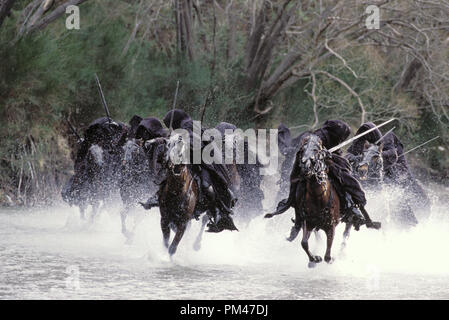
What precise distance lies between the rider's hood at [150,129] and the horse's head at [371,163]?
124 inches

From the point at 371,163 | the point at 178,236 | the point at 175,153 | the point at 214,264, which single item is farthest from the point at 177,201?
the point at 371,163

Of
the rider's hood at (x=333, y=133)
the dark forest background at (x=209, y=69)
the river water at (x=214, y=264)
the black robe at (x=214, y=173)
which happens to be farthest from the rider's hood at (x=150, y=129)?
the dark forest background at (x=209, y=69)

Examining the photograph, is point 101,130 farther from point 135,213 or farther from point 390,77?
point 390,77

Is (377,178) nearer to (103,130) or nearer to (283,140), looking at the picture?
(283,140)

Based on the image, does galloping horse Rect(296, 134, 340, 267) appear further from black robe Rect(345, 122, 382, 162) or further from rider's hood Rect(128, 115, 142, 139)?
Result: rider's hood Rect(128, 115, 142, 139)

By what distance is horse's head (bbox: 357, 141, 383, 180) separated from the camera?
16047 millimetres

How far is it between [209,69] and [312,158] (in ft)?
62.4

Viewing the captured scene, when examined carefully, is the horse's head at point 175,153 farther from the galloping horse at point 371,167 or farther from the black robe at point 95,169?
the black robe at point 95,169

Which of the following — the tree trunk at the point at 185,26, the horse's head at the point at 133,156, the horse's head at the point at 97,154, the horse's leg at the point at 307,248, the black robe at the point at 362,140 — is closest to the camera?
the horse's leg at the point at 307,248

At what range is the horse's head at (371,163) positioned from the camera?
632 inches

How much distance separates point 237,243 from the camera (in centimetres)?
1741

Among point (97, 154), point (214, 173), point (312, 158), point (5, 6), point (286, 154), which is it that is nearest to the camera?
point (312, 158)

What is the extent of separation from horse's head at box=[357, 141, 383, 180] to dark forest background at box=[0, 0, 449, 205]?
21.9 feet

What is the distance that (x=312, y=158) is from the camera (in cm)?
1308
